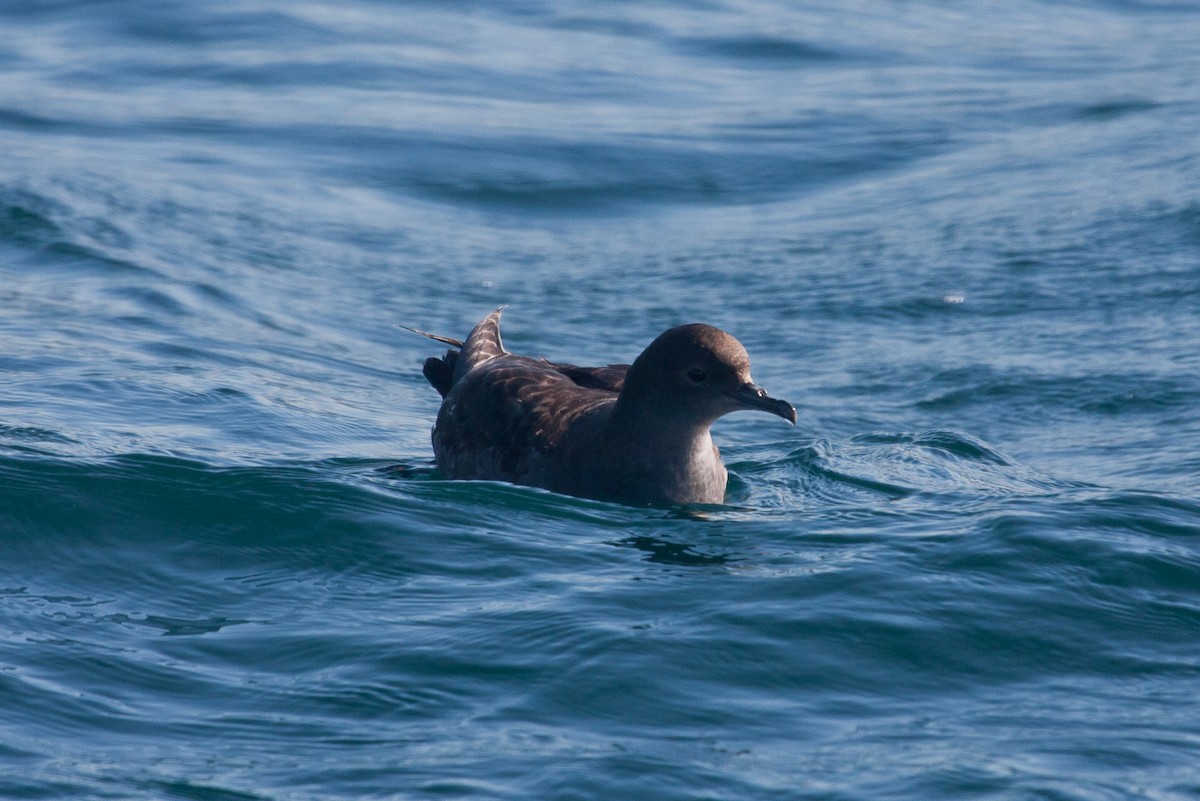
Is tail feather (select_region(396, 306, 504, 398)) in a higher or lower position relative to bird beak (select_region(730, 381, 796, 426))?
lower

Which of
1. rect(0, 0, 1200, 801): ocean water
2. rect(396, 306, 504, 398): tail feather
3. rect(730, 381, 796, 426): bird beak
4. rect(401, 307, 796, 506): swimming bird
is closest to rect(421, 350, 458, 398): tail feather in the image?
rect(396, 306, 504, 398): tail feather

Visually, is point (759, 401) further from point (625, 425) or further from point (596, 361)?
point (596, 361)

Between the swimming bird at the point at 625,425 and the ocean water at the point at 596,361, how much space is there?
194 millimetres

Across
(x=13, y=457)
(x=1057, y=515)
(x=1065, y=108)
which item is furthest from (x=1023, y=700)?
(x=1065, y=108)

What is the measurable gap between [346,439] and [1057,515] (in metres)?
4.25

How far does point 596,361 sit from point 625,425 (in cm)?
428

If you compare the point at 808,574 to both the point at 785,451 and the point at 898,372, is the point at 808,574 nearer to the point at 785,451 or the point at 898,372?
the point at 785,451

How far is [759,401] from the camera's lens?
7363 mm

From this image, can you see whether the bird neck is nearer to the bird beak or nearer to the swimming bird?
the swimming bird

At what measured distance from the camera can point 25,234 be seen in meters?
13.8

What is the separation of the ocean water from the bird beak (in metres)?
0.54

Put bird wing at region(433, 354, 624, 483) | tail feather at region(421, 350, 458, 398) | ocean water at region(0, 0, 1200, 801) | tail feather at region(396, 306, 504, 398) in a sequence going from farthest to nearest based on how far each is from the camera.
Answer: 1. tail feather at region(421, 350, 458, 398)
2. tail feather at region(396, 306, 504, 398)
3. bird wing at region(433, 354, 624, 483)
4. ocean water at region(0, 0, 1200, 801)

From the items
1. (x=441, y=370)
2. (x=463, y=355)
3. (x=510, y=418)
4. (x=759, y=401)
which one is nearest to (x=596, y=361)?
(x=441, y=370)

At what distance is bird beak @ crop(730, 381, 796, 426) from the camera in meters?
7.21
